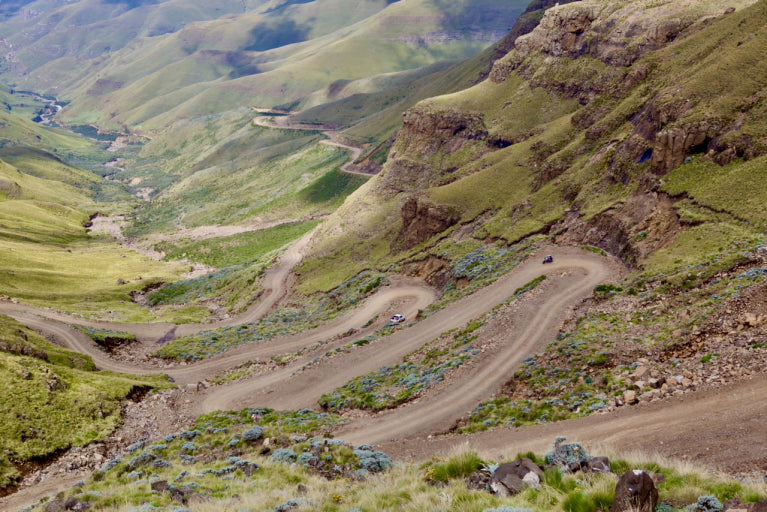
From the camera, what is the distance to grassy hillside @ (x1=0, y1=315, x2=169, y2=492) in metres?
28.2

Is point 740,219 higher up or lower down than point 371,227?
higher up

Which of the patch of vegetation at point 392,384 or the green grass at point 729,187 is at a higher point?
the green grass at point 729,187

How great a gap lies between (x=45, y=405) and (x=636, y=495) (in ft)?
126

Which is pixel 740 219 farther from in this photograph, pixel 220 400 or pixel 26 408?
pixel 26 408

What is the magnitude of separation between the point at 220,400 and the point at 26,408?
1369 centimetres

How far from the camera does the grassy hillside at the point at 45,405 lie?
28234 millimetres

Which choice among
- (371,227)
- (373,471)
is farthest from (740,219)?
(371,227)

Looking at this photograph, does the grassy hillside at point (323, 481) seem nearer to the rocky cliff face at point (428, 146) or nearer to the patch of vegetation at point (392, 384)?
the patch of vegetation at point (392, 384)

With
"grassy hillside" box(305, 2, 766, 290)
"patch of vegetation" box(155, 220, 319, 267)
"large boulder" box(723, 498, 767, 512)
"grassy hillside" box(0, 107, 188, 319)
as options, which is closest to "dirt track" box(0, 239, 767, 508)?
"large boulder" box(723, 498, 767, 512)

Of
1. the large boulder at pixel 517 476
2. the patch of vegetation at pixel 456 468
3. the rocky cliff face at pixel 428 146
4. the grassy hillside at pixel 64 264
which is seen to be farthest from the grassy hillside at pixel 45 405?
the rocky cliff face at pixel 428 146

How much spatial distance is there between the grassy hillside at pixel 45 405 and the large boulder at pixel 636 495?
103 feet

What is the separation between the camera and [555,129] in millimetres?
73875

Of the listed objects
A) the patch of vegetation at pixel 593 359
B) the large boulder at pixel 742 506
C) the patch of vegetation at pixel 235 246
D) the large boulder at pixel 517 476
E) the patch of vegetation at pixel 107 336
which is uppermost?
the large boulder at pixel 742 506

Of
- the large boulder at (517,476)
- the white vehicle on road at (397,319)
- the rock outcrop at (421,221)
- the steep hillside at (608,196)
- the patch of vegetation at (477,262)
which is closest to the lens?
the large boulder at (517,476)
